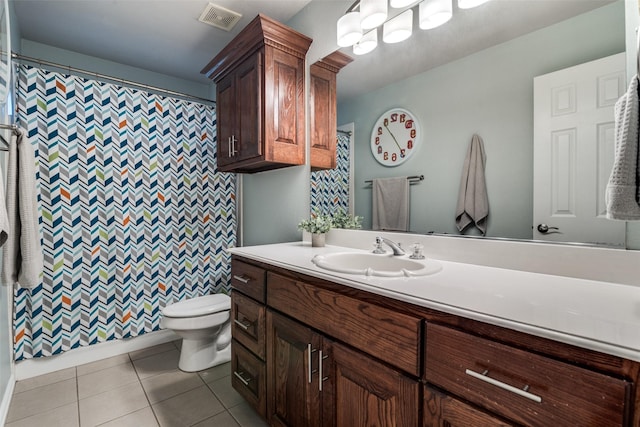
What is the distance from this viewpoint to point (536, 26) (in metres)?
1.05

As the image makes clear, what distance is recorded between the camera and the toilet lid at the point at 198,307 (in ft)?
6.38

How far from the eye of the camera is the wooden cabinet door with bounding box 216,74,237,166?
2062 millimetres

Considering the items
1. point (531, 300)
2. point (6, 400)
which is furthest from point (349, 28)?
point (6, 400)

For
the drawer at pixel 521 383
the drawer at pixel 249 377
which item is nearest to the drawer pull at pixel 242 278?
the drawer at pixel 249 377

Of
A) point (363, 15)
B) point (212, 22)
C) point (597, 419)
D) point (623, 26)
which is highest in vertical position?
point (212, 22)

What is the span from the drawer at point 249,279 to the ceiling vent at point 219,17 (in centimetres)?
160

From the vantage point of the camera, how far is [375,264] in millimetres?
1370

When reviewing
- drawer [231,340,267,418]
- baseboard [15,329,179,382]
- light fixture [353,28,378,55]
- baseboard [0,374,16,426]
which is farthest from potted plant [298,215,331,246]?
baseboard [0,374,16,426]

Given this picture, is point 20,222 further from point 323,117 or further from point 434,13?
point 434,13

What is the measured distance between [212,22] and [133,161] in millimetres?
1160

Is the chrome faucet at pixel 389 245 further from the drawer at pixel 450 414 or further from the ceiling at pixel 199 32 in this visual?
the ceiling at pixel 199 32

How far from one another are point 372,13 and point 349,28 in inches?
6.4

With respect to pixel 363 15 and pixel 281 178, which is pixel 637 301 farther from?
pixel 281 178

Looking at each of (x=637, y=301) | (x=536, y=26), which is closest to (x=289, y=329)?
(x=637, y=301)
